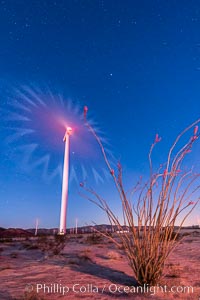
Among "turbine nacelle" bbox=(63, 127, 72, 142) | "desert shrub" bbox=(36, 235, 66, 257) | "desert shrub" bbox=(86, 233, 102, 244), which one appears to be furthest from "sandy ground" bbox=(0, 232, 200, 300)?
"turbine nacelle" bbox=(63, 127, 72, 142)

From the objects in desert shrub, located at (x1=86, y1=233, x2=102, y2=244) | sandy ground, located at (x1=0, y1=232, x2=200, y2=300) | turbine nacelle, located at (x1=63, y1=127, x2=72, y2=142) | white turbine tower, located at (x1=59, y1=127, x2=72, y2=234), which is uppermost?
turbine nacelle, located at (x1=63, y1=127, x2=72, y2=142)

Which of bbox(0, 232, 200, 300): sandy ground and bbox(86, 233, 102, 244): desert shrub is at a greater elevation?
bbox(86, 233, 102, 244): desert shrub

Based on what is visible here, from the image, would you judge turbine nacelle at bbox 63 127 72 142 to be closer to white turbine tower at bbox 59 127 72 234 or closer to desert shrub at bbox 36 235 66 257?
white turbine tower at bbox 59 127 72 234

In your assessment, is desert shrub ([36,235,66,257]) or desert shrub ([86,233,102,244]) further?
desert shrub ([86,233,102,244])

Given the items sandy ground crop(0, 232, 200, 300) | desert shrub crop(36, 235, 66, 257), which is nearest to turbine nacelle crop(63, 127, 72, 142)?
desert shrub crop(36, 235, 66, 257)

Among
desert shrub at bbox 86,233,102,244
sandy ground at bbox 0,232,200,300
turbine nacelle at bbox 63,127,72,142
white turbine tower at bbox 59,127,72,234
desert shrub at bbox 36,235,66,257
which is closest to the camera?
sandy ground at bbox 0,232,200,300

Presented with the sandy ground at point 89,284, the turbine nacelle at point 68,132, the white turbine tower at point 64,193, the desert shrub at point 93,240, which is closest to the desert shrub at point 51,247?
the desert shrub at point 93,240

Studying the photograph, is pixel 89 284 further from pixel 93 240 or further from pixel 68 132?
pixel 68 132

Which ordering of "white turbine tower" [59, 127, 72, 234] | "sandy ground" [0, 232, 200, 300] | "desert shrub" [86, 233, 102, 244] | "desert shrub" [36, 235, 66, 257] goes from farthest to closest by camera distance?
"white turbine tower" [59, 127, 72, 234], "desert shrub" [86, 233, 102, 244], "desert shrub" [36, 235, 66, 257], "sandy ground" [0, 232, 200, 300]

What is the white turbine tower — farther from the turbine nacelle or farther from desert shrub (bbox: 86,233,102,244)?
desert shrub (bbox: 86,233,102,244)

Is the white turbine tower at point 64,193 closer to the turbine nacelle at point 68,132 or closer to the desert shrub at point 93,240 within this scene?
the turbine nacelle at point 68,132

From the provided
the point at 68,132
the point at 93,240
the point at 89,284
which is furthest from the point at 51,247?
the point at 68,132

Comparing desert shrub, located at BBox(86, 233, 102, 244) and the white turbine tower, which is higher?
the white turbine tower

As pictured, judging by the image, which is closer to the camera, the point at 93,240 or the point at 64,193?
the point at 93,240
